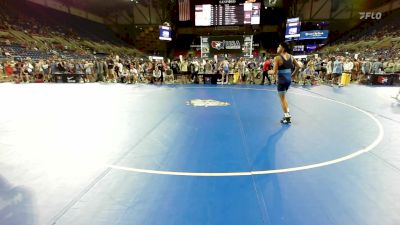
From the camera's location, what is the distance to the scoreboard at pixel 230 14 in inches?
1016

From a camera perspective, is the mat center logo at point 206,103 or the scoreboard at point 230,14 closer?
the mat center logo at point 206,103

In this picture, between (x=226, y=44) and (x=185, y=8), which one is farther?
(x=185, y=8)

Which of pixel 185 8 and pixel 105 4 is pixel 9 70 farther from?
pixel 105 4

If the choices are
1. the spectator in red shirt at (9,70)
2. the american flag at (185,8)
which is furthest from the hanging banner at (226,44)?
the spectator in red shirt at (9,70)

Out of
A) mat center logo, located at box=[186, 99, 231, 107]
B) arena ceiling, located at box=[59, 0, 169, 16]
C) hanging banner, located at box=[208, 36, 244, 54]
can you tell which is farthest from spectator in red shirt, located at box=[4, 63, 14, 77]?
arena ceiling, located at box=[59, 0, 169, 16]

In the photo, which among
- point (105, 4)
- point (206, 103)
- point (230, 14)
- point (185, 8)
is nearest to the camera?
point (206, 103)

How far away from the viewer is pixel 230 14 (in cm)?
2598

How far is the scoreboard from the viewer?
2581 cm

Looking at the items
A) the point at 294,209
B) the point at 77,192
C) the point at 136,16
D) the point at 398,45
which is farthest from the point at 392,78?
the point at 136,16

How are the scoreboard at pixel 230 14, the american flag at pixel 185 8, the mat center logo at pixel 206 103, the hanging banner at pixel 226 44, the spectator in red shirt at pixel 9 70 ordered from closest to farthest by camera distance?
the mat center logo at pixel 206 103 → the spectator in red shirt at pixel 9 70 → the hanging banner at pixel 226 44 → the scoreboard at pixel 230 14 → the american flag at pixel 185 8

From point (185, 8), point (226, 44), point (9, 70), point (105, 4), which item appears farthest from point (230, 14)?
point (105, 4)

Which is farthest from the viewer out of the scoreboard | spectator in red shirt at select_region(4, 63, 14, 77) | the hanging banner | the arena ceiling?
the arena ceiling

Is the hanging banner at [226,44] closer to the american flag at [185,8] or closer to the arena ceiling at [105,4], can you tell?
the american flag at [185,8]

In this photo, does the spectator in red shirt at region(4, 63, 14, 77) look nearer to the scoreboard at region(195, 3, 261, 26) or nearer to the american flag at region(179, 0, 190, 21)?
the scoreboard at region(195, 3, 261, 26)
